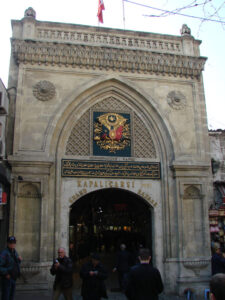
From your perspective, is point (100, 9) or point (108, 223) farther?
point (108, 223)

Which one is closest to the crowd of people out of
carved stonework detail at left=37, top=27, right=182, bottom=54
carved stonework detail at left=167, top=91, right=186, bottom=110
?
carved stonework detail at left=167, top=91, right=186, bottom=110

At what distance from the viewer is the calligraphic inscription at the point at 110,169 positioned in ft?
33.1

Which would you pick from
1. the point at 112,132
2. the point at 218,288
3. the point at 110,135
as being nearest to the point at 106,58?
the point at 112,132

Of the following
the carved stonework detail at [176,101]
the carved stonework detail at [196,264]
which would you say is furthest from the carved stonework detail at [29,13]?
the carved stonework detail at [196,264]

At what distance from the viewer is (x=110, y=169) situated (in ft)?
33.9

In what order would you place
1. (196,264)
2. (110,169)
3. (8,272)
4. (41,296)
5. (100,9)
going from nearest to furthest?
(8,272) < (41,296) < (196,264) < (110,169) < (100,9)

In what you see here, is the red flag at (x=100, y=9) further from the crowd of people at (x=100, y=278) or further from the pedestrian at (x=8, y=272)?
the pedestrian at (x=8, y=272)

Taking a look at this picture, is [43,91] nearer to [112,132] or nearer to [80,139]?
[80,139]

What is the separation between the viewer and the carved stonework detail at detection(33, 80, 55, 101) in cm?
1031

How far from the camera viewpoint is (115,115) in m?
10.9

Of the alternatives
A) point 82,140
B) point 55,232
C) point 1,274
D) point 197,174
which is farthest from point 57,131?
point 1,274

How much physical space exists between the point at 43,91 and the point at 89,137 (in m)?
2.08

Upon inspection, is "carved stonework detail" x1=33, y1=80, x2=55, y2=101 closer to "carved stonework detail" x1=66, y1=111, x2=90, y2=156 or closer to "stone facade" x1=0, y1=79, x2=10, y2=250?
"stone facade" x1=0, y1=79, x2=10, y2=250

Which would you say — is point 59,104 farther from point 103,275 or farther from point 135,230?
point 135,230
